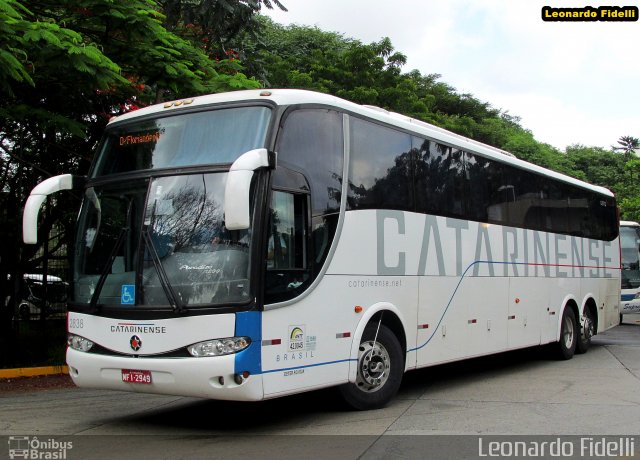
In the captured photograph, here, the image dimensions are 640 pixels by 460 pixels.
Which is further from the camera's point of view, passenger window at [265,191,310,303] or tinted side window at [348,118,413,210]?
tinted side window at [348,118,413,210]

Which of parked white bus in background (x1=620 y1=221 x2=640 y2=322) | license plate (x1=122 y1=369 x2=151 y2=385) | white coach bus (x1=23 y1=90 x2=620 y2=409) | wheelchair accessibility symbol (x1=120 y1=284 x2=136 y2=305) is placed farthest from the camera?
parked white bus in background (x1=620 y1=221 x2=640 y2=322)

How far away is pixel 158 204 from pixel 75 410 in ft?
10.5

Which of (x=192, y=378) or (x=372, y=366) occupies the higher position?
(x=192, y=378)

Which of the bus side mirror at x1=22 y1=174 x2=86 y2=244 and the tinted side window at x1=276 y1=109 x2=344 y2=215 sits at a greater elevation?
the tinted side window at x1=276 y1=109 x2=344 y2=215

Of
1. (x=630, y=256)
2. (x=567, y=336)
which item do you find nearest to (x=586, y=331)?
(x=567, y=336)

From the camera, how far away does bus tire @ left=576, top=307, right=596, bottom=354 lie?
14680 millimetres

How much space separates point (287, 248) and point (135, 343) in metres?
1.77

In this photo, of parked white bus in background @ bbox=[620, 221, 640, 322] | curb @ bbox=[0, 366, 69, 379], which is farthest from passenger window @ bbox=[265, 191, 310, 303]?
parked white bus in background @ bbox=[620, 221, 640, 322]

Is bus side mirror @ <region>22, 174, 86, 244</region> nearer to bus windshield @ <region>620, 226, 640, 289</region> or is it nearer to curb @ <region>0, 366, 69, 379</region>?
curb @ <region>0, 366, 69, 379</region>

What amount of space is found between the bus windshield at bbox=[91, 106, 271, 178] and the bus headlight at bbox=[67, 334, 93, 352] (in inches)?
72.1

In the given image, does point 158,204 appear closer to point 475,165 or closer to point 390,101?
point 475,165

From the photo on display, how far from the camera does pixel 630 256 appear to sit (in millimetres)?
24641

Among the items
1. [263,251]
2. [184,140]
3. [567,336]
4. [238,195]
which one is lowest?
[567,336]
